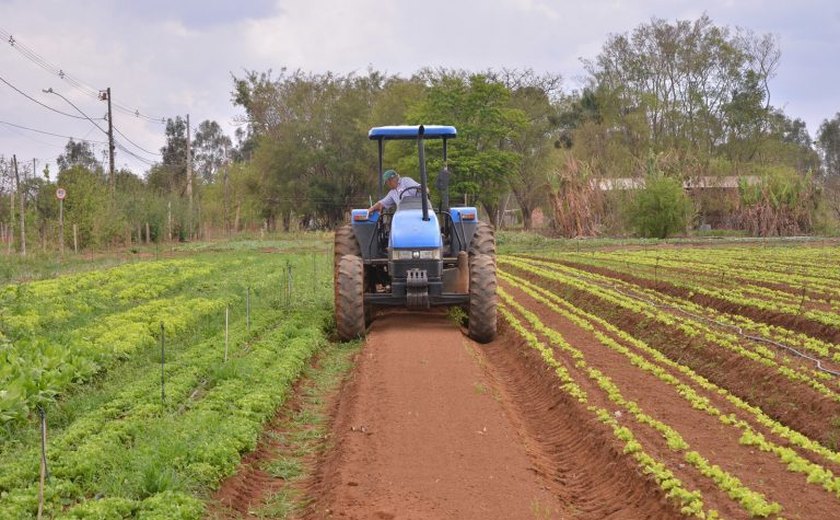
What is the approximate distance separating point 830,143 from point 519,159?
61.5m

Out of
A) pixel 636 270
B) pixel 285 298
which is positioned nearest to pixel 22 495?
pixel 285 298

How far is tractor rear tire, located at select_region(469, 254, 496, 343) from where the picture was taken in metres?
12.0

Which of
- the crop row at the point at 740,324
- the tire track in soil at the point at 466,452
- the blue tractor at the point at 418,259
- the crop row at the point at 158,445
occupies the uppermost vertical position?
→ the blue tractor at the point at 418,259

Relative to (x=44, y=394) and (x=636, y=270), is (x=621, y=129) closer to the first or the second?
(x=636, y=270)

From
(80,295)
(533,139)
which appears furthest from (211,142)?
(80,295)

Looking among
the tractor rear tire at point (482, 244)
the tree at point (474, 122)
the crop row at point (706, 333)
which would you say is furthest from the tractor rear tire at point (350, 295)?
the tree at point (474, 122)

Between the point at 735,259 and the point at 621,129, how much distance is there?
39.5m

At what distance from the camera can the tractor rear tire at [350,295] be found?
12188 mm

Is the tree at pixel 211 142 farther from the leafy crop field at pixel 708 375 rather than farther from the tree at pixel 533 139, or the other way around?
the leafy crop field at pixel 708 375

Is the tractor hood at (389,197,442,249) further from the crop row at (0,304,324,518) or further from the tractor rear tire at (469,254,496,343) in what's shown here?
the crop row at (0,304,324,518)

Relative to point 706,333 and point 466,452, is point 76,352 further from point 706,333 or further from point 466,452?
point 706,333

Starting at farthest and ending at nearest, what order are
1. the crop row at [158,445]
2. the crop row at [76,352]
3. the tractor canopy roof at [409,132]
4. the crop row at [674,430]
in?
the tractor canopy roof at [409,132] < the crop row at [76,352] < the crop row at [674,430] < the crop row at [158,445]

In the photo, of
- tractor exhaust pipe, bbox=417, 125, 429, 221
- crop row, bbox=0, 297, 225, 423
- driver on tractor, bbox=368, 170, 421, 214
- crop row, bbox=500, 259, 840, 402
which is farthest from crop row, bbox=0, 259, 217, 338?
crop row, bbox=500, 259, 840, 402

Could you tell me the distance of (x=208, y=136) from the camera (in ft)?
342
